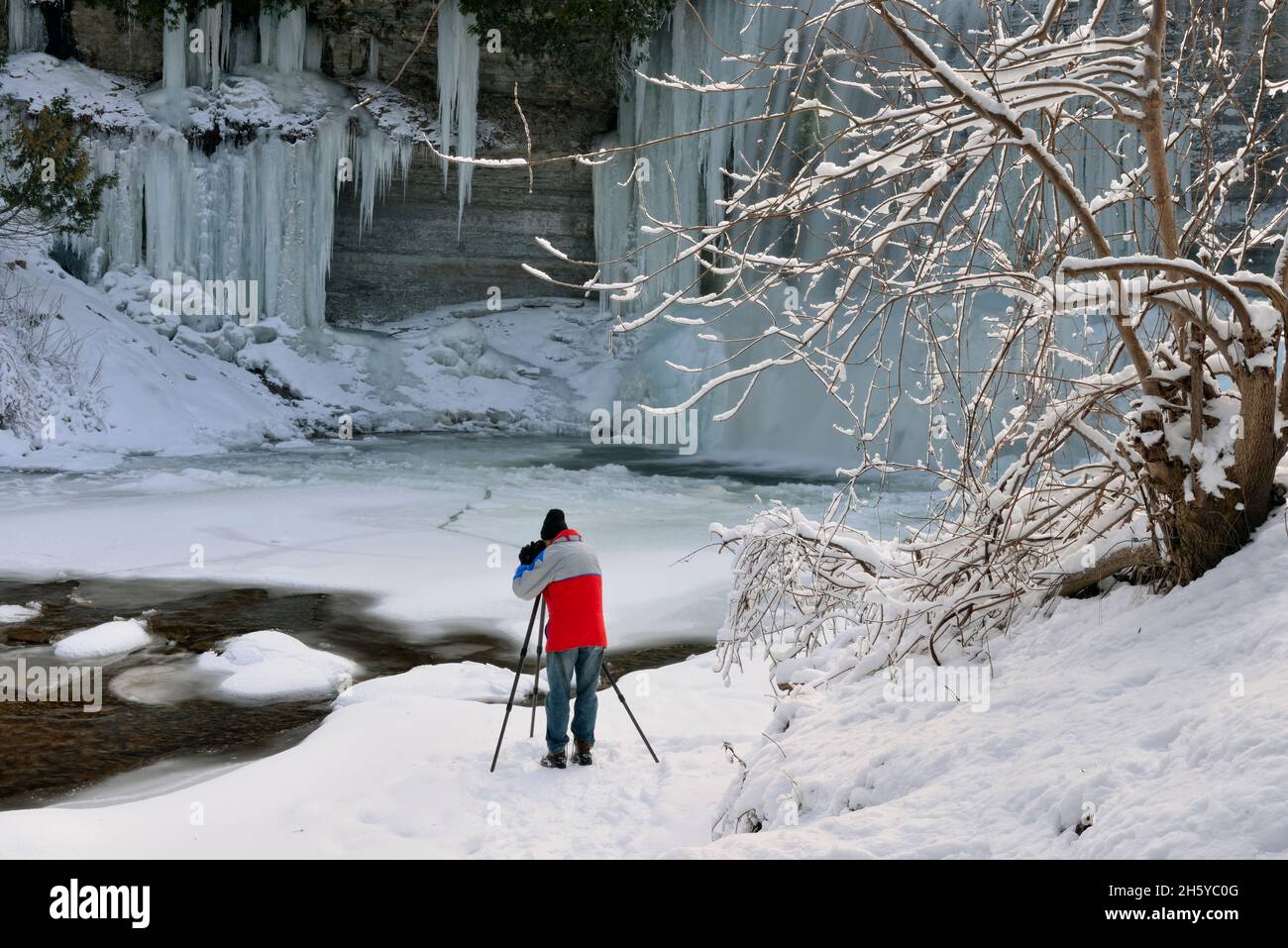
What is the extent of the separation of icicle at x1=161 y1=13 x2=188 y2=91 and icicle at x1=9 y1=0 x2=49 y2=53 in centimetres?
288

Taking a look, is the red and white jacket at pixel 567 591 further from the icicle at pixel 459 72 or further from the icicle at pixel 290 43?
the icicle at pixel 290 43

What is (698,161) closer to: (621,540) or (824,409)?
(824,409)

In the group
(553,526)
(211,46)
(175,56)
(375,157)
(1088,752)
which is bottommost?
(1088,752)

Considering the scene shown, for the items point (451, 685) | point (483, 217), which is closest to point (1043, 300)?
point (451, 685)

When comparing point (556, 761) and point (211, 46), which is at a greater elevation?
point (211, 46)

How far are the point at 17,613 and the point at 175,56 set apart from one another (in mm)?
17126

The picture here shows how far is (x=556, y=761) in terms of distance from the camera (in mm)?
5352

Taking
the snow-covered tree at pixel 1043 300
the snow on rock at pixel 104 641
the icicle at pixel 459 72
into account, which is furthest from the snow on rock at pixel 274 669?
the icicle at pixel 459 72

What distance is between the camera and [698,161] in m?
22.5

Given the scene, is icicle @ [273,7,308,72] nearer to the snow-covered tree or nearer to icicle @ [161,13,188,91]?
icicle @ [161,13,188,91]

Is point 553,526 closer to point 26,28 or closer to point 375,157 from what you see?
point 375,157

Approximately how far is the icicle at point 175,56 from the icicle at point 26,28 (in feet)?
9.46

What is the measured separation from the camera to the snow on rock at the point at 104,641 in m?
7.12
